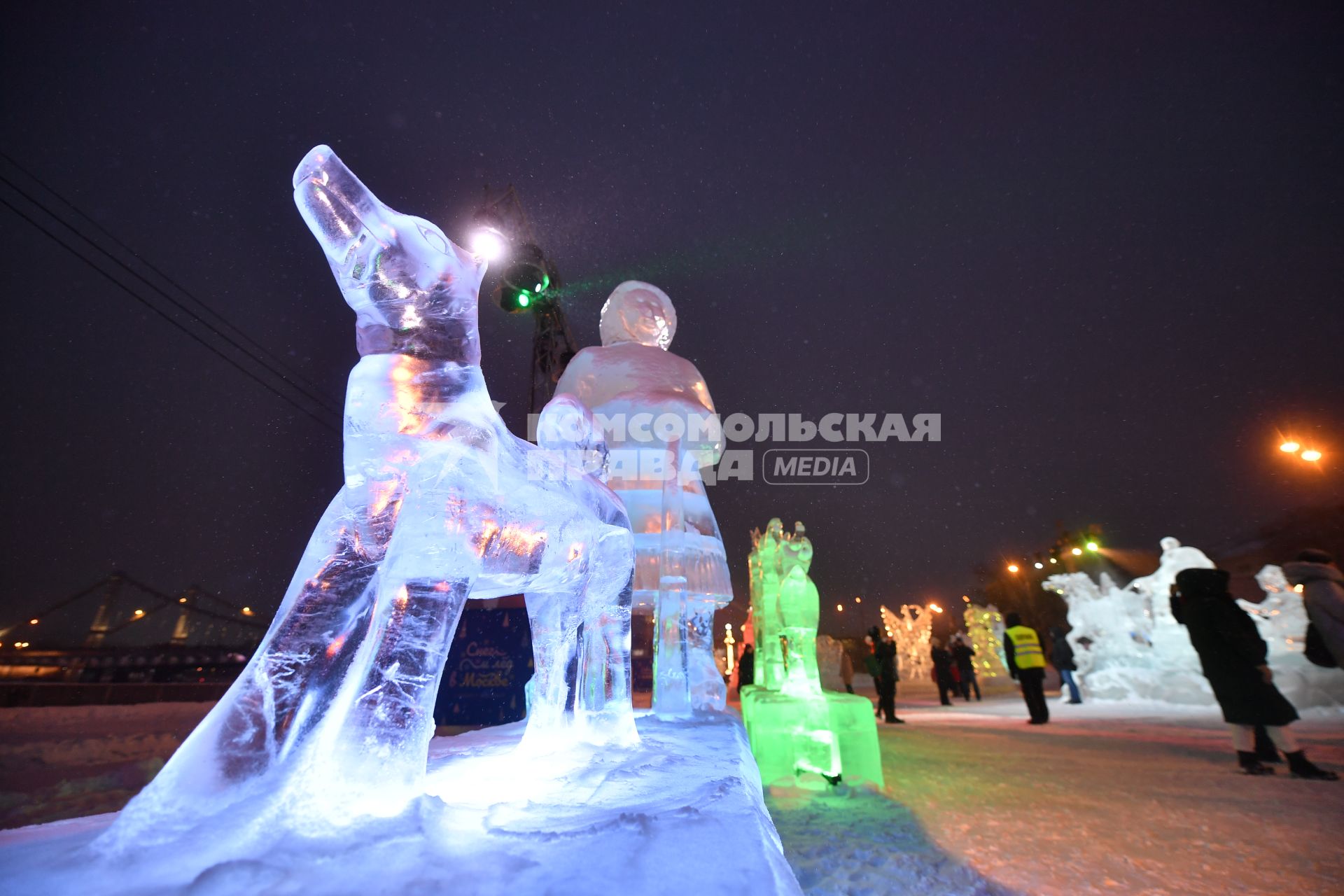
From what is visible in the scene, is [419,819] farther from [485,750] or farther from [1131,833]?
[1131,833]

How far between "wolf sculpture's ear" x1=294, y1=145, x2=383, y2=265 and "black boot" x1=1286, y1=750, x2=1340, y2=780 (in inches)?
241

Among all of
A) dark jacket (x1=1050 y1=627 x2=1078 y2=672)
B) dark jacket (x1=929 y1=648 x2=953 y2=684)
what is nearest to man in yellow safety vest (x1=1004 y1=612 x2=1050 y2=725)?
dark jacket (x1=1050 y1=627 x2=1078 y2=672)

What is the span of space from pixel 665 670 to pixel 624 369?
193cm

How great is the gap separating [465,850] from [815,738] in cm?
342

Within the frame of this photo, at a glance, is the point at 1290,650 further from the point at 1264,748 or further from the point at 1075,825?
the point at 1075,825

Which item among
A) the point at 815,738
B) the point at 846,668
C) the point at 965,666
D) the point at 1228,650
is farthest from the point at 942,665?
the point at 815,738

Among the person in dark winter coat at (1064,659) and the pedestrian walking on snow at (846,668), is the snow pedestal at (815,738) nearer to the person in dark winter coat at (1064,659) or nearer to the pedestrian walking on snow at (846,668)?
the person in dark winter coat at (1064,659)

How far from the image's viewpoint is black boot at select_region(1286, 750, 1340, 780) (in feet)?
12.3

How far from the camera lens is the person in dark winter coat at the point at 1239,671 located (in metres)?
3.97

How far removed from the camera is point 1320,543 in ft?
49.1

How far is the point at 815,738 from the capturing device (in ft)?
12.8

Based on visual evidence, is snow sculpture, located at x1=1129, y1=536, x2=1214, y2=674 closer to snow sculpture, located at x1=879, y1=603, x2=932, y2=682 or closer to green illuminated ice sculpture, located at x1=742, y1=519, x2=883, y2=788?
green illuminated ice sculpture, located at x1=742, y1=519, x2=883, y2=788

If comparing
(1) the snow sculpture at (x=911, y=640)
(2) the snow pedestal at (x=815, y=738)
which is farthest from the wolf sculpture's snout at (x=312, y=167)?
(1) the snow sculpture at (x=911, y=640)

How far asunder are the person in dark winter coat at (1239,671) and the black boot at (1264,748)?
1.6 inches
